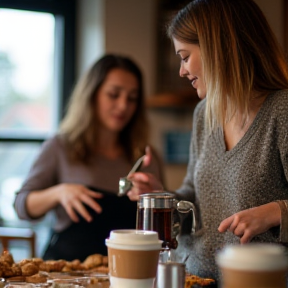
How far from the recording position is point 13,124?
375 cm

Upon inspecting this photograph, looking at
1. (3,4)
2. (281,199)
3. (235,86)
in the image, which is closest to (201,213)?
(281,199)

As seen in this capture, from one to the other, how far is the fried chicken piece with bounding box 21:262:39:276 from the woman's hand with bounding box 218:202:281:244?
506 millimetres

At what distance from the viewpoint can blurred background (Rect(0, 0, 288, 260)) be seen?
369 cm

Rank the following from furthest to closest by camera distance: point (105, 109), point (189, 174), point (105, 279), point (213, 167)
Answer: point (105, 109) → point (189, 174) → point (213, 167) → point (105, 279)

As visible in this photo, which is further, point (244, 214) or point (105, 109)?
point (105, 109)

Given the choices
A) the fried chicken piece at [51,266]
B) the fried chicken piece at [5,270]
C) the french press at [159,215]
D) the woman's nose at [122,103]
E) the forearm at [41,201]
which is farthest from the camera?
the woman's nose at [122,103]

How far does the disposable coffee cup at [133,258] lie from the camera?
3.99 ft

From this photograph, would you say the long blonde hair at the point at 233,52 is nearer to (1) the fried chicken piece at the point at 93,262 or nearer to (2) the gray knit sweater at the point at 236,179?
(2) the gray knit sweater at the point at 236,179

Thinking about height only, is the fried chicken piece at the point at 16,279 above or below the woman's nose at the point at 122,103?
below

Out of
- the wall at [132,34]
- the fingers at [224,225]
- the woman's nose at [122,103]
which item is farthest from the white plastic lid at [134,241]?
the wall at [132,34]

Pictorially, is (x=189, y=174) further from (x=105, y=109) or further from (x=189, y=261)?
(x=105, y=109)

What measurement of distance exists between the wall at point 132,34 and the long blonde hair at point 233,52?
197cm

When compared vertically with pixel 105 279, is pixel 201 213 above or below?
above

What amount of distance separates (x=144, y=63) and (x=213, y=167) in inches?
83.0
